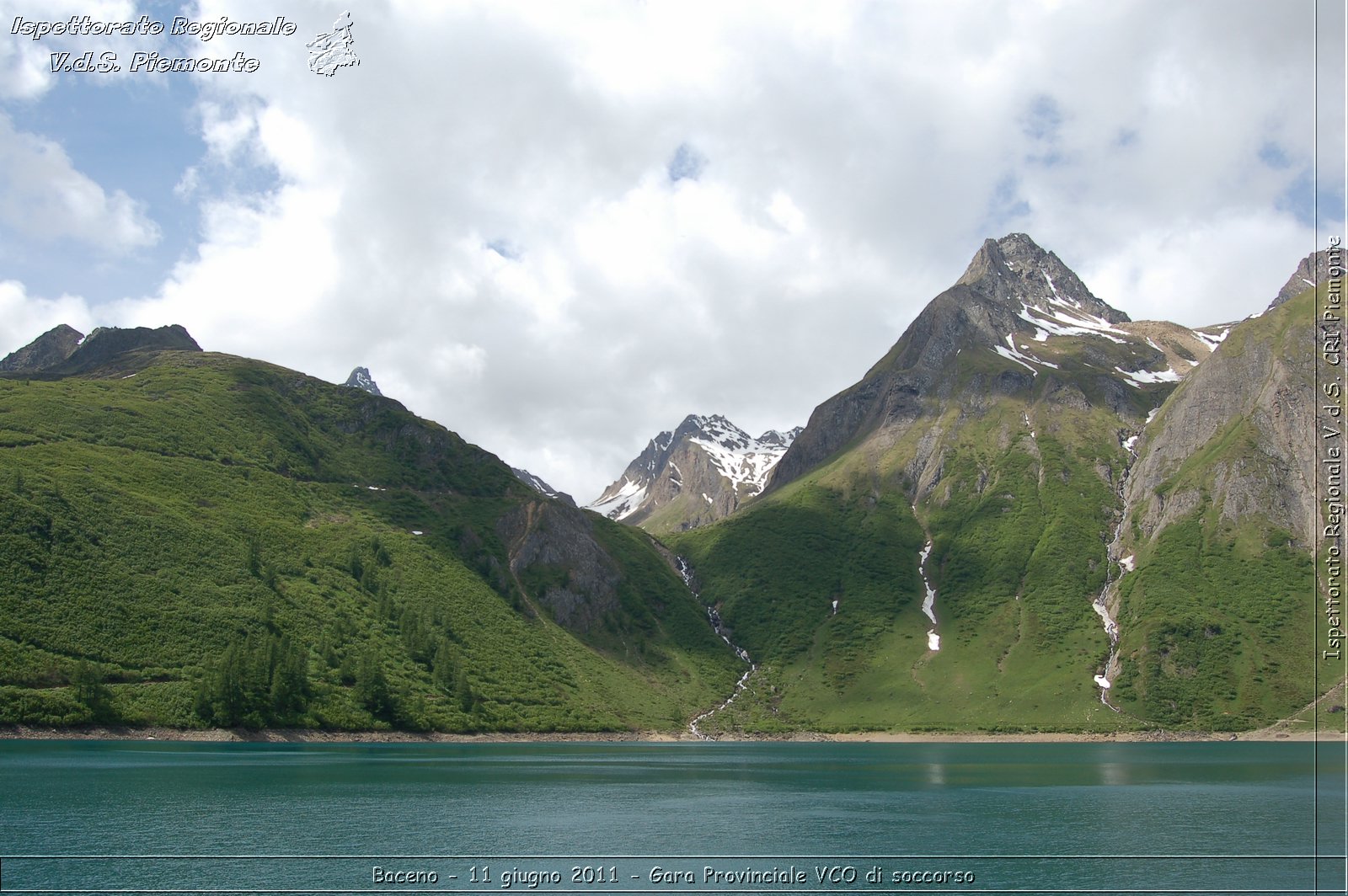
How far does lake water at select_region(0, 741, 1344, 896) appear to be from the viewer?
54.7 metres

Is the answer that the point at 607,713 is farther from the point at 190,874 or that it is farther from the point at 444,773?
the point at 190,874

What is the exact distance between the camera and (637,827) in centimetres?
7225

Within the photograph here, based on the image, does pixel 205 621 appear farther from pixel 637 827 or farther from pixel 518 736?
pixel 637 827

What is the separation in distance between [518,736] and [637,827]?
106105 millimetres

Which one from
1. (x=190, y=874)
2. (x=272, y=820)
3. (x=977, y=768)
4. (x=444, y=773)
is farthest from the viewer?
(x=977, y=768)

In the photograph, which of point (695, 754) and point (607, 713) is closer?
point (695, 754)

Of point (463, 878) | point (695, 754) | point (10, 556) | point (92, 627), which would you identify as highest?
point (10, 556)

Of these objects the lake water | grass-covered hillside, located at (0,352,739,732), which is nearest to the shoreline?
grass-covered hillside, located at (0,352,739,732)

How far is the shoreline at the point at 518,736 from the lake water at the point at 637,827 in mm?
3096

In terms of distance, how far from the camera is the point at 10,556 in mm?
138875

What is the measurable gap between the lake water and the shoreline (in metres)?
3.10

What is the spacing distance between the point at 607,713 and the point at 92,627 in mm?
91929

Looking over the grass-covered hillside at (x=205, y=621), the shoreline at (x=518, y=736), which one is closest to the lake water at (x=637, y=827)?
the shoreline at (x=518, y=736)

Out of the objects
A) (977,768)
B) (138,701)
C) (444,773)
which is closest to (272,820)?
(444,773)
